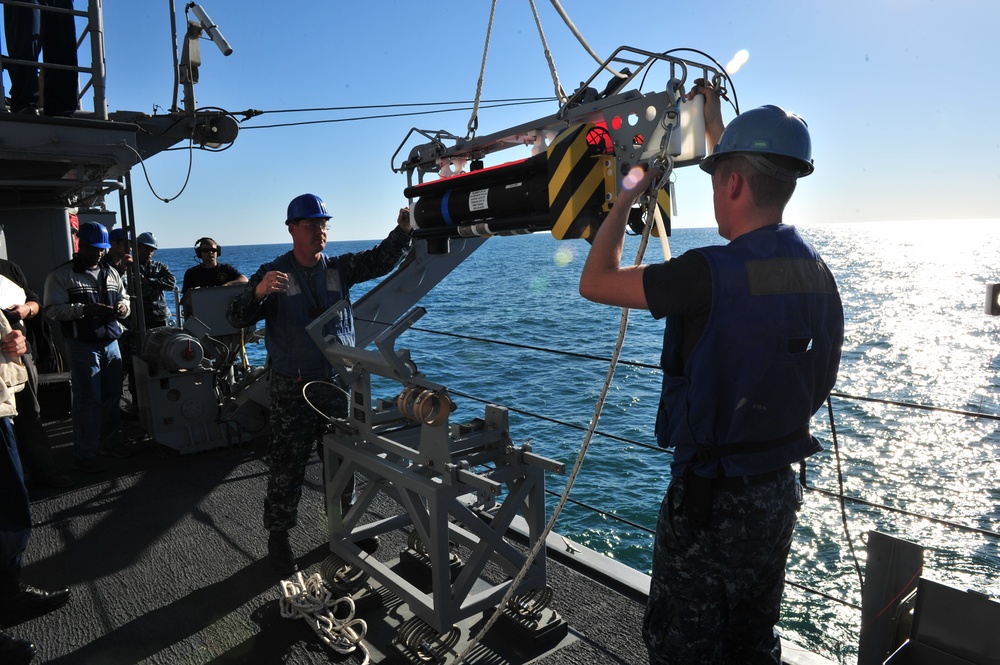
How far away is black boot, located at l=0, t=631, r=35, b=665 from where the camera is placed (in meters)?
2.88

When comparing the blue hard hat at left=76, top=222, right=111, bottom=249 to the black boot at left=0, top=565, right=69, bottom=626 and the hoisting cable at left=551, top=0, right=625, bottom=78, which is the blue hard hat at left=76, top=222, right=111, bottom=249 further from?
the hoisting cable at left=551, top=0, right=625, bottom=78

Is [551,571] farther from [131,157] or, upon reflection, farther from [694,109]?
[131,157]

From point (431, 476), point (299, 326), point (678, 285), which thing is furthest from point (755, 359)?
point (299, 326)

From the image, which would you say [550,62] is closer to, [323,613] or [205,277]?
[323,613]

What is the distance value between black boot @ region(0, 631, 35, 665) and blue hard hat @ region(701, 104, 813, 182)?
3.31 meters

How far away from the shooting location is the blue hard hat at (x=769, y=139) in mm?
1783

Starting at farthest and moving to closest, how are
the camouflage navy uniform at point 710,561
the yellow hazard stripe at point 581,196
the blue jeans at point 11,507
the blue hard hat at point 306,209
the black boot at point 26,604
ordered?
1. the blue hard hat at point 306,209
2. the black boot at point 26,604
3. the blue jeans at point 11,507
4. the yellow hazard stripe at point 581,196
5. the camouflage navy uniform at point 710,561

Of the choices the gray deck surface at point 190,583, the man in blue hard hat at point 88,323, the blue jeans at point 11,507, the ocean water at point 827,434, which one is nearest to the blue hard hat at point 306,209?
the ocean water at point 827,434

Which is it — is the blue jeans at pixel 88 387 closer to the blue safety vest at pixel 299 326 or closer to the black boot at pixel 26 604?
the black boot at pixel 26 604

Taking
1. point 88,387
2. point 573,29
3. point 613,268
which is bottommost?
point 88,387

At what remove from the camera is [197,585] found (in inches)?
141

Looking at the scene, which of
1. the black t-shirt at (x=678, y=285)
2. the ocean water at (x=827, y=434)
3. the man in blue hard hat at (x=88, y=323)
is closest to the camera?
the black t-shirt at (x=678, y=285)

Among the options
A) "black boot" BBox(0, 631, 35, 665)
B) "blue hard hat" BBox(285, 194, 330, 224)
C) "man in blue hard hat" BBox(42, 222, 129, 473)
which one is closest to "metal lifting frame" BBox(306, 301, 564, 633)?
"blue hard hat" BBox(285, 194, 330, 224)

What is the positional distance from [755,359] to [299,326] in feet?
8.45
